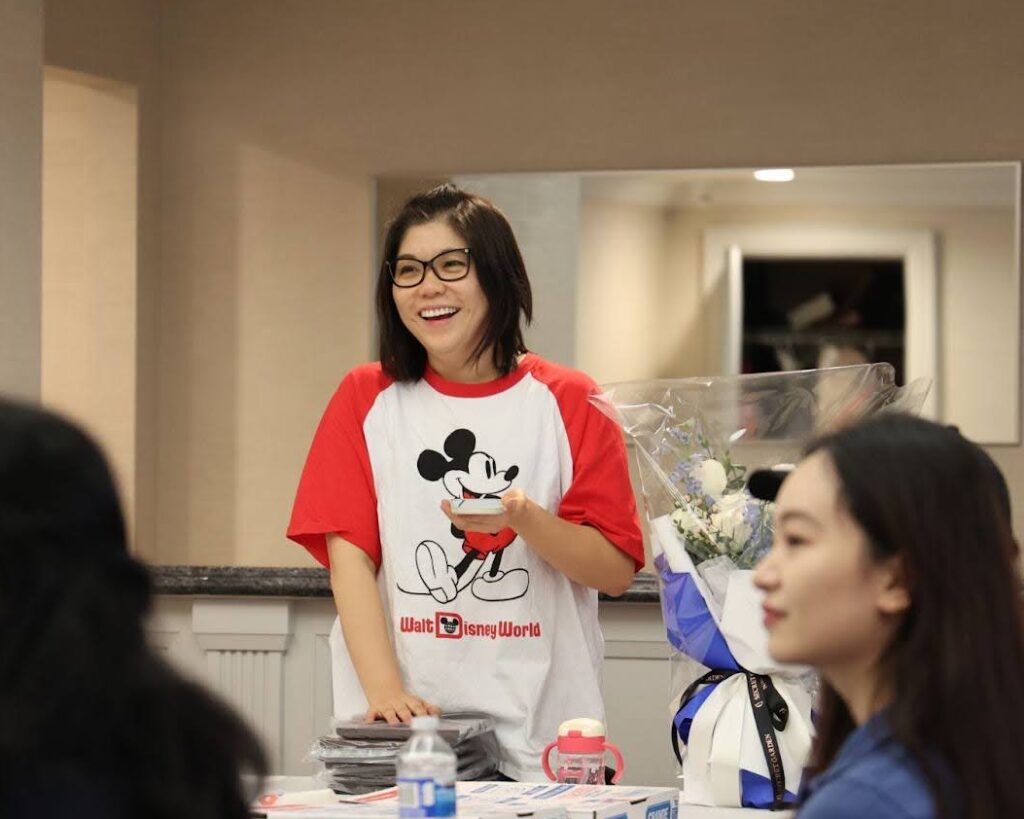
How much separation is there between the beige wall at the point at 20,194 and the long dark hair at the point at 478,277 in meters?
1.61

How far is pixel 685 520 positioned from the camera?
250 centimetres

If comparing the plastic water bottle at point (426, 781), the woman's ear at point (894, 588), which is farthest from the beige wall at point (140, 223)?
the woman's ear at point (894, 588)

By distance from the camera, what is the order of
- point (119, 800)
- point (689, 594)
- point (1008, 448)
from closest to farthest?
1. point (119, 800)
2. point (689, 594)
3. point (1008, 448)

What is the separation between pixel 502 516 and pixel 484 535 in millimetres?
177

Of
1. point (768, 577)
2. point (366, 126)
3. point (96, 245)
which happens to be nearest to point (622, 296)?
point (366, 126)

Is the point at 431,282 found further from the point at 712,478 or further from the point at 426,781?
the point at 426,781

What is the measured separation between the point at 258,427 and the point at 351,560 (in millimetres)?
2762

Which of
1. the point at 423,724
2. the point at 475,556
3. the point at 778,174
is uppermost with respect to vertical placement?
the point at 778,174

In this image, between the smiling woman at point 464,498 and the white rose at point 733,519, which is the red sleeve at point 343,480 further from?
the white rose at point 733,519

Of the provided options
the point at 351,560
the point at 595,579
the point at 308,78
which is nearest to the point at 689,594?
the point at 595,579

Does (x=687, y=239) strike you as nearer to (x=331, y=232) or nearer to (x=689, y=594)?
(x=331, y=232)

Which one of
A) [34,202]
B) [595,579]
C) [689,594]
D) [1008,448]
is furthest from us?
[1008,448]

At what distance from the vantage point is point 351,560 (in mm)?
2715

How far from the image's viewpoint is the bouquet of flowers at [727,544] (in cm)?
240
